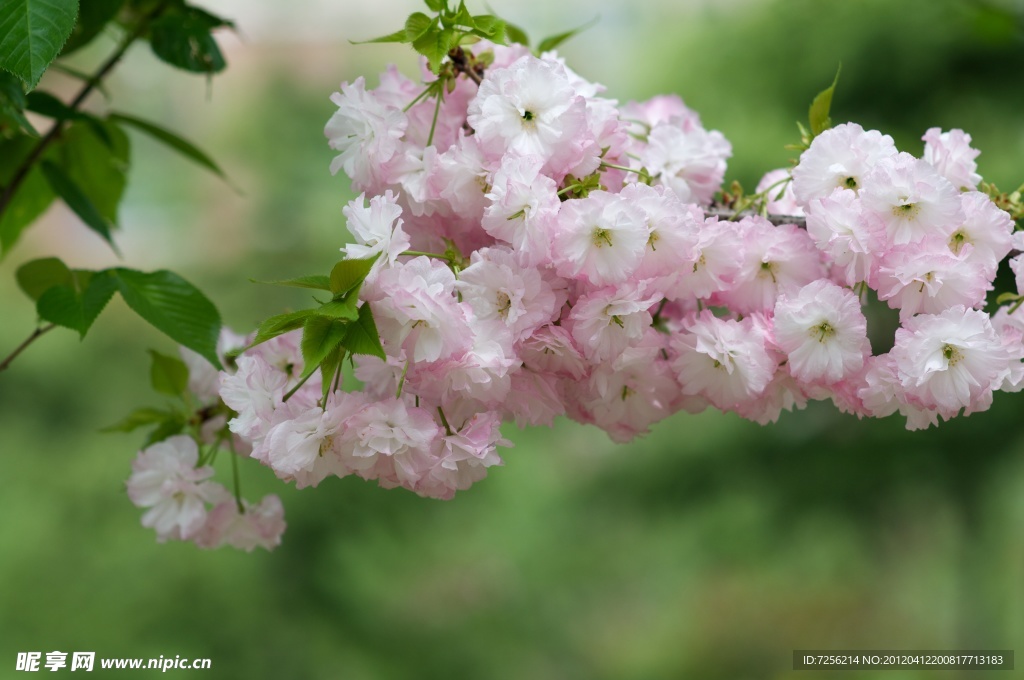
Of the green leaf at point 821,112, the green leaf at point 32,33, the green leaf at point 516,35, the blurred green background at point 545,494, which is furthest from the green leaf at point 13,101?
the blurred green background at point 545,494

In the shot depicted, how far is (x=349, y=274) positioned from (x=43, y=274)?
378 mm

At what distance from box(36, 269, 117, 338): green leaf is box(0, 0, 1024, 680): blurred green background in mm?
2480

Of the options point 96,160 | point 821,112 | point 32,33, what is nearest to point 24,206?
point 96,160

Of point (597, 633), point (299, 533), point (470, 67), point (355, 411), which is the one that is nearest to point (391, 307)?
point (355, 411)

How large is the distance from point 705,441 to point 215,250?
221 centimetres

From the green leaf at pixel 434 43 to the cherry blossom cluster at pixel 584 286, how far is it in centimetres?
4

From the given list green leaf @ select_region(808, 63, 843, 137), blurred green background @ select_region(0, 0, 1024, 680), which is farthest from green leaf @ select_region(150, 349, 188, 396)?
blurred green background @ select_region(0, 0, 1024, 680)

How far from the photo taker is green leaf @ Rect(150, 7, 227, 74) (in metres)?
0.75

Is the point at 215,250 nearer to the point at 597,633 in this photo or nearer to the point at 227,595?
the point at 227,595

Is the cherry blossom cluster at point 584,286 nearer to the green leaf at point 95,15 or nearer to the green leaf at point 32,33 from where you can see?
the green leaf at point 32,33

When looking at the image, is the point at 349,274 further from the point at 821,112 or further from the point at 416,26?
the point at 821,112

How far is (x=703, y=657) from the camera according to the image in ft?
13.3

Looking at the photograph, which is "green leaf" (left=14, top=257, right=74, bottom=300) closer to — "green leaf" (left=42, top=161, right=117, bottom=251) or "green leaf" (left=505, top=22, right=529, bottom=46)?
"green leaf" (left=42, top=161, right=117, bottom=251)

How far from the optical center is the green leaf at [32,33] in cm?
47
